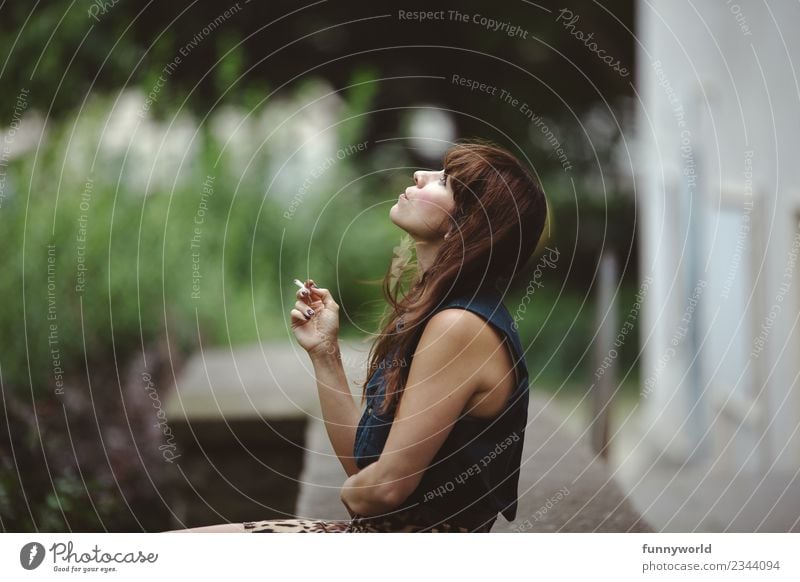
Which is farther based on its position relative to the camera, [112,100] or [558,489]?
[112,100]

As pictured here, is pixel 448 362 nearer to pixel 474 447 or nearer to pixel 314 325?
pixel 474 447

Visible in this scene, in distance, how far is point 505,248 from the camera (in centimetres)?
144

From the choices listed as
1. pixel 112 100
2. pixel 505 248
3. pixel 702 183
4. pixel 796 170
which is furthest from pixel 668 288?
pixel 505 248

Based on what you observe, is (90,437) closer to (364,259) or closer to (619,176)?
(364,259)

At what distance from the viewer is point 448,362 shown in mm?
1369

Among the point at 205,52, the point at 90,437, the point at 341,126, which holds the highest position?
the point at 205,52

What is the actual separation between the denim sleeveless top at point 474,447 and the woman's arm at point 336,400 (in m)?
0.03

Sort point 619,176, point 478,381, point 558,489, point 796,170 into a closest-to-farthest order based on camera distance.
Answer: point 478,381 < point 558,489 < point 796,170 < point 619,176

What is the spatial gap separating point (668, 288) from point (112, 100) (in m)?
2.29

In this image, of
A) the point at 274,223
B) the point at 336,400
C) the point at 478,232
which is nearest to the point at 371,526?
the point at 336,400
